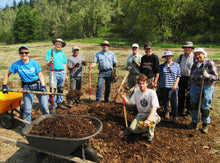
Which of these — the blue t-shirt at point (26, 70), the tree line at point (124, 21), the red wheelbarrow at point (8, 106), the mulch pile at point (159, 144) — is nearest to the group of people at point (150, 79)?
the blue t-shirt at point (26, 70)

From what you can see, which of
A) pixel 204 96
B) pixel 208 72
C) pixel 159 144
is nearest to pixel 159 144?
pixel 159 144

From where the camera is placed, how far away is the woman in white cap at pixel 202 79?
412 cm

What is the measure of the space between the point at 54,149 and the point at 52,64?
9.64 ft

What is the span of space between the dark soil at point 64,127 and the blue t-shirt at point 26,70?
1.38 metres

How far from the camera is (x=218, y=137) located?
14.7 ft

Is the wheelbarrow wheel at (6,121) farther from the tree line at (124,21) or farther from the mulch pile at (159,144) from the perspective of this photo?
the tree line at (124,21)

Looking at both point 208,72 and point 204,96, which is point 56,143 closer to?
point 204,96

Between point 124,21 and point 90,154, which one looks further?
point 124,21

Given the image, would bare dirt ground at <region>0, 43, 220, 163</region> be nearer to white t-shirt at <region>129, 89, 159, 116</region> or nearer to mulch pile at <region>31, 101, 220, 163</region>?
mulch pile at <region>31, 101, 220, 163</region>

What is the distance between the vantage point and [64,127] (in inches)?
134

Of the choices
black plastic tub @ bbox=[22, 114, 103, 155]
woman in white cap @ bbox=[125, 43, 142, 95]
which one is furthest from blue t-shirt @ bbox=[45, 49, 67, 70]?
black plastic tub @ bbox=[22, 114, 103, 155]

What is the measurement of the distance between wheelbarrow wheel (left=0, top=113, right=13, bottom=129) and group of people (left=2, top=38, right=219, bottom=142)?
0.73 metres

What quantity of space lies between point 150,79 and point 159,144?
6.62 feet

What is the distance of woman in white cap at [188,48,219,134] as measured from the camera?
4125 millimetres
